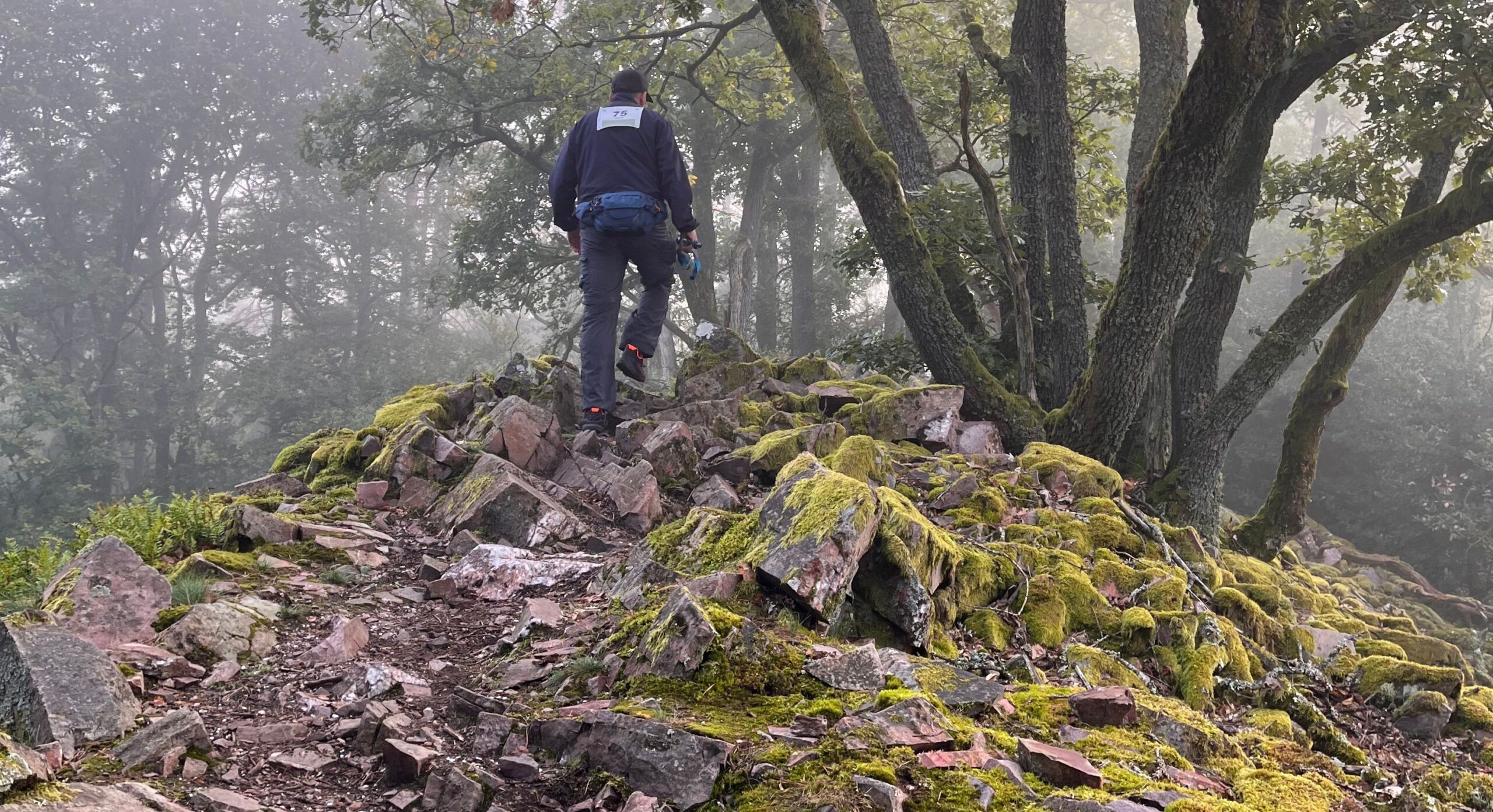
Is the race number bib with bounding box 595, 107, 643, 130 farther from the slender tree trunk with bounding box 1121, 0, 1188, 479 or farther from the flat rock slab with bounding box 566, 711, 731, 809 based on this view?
the slender tree trunk with bounding box 1121, 0, 1188, 479

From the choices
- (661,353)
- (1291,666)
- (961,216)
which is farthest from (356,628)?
(661,353)

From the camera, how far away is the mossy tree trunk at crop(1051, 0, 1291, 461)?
578 centimetres

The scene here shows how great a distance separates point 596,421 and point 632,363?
623 millimetres

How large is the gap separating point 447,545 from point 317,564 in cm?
72

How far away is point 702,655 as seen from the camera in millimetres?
3223

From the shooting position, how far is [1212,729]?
3.35 m

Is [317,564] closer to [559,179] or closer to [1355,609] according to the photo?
[559,179]

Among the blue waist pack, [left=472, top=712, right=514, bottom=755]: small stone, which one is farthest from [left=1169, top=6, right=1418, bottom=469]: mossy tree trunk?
[left=472, top=712, right=514, bottom=755]: small stone

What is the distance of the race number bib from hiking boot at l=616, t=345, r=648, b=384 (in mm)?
1722

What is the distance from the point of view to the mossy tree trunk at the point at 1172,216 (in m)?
5.78

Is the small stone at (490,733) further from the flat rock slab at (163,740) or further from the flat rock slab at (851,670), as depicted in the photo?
the flat rock slab at (851,670)

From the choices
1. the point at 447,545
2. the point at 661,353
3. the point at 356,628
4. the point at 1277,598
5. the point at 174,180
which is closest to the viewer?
the point at 356,628

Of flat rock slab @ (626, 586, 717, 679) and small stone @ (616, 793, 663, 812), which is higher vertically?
flat rock slab @ (626, 586, 717, 679)

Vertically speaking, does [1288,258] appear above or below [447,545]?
above
